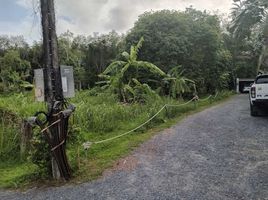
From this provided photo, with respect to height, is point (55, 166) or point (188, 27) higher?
point (188, 27)

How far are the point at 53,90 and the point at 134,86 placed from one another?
36.5 ft

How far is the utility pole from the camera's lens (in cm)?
655

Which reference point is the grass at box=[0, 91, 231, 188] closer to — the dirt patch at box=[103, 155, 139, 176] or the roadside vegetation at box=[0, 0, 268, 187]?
the roadside vegetation at box=[0, 0, 268, 187]

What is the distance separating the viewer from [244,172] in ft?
22.2

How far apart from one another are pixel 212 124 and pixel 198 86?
12208 mm

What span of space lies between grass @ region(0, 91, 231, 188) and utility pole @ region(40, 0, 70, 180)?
620 mm

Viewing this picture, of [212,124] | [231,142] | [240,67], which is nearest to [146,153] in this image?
[231,142]

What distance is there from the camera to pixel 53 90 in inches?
263

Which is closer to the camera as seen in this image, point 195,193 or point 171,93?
point 195,193

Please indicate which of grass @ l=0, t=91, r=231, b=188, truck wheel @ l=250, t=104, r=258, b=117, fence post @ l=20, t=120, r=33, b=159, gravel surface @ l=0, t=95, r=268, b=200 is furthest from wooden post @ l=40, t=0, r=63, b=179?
truck wheel @ l=250, t=104, r=258, b=117

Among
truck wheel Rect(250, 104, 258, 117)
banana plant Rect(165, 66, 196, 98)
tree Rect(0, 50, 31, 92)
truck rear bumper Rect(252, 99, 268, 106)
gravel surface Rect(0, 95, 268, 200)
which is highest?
tree Rect(0, 50, 31, 92)

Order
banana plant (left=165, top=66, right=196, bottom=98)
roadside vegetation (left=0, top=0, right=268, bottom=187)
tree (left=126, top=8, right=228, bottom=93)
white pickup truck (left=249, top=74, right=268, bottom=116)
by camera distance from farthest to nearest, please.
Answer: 1. tree (left=126, top=8, right=228, bottom=93)
2. banana plant (left=165, top=66, right=196, bottom=98)
3. white pickup truck (left=249, top=74, right=268, bottom=116)
4. roadside vegetation (left=0, top=0, right=268, bottom=187)

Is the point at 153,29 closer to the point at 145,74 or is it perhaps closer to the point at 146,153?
the point at 145,74

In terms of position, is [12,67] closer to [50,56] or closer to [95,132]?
[95,132]
